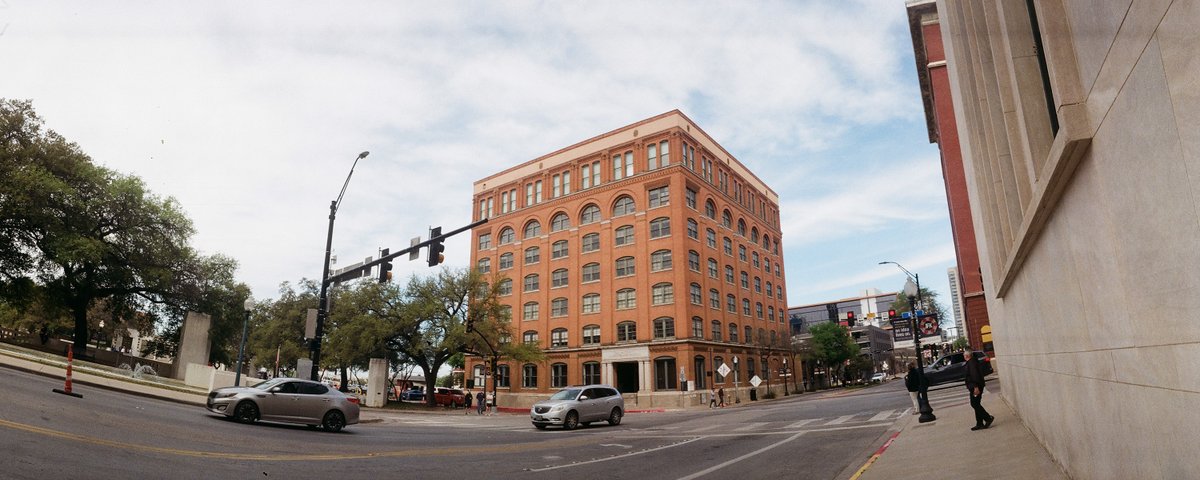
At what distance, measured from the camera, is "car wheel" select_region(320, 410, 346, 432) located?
1719 cm

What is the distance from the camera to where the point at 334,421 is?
1733cm

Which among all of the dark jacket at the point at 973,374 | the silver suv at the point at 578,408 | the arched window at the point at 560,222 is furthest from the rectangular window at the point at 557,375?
the dark jacket at the point at 973,374

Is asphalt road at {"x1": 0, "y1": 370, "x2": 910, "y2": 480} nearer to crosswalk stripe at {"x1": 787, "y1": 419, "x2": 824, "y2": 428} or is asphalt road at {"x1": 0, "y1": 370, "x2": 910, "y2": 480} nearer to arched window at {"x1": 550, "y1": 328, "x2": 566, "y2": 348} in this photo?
crosswalk stripe at {"x1": 787, "y1": 419, "x2": 824, "y2": 428}

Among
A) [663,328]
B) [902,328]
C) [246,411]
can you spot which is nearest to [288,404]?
[246,411]

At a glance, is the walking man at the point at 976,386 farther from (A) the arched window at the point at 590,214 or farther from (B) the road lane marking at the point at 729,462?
(A) the arched window at the point at 590,214

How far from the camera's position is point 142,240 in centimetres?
4541

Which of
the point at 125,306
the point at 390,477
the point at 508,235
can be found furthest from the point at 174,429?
the point at 508,235

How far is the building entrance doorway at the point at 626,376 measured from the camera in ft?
181

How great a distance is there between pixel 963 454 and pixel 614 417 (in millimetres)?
15600

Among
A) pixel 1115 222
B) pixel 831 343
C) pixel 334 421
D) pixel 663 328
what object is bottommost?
pixel 334 421

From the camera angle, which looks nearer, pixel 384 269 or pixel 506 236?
pixel 384 269

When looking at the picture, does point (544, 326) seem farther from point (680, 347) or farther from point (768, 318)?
point (768, 318)

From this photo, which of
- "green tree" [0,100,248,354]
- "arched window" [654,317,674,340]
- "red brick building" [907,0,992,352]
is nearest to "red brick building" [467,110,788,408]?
"arched window" [654,317,674,340]

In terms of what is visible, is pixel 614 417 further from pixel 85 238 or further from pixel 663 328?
pixel 85 238
